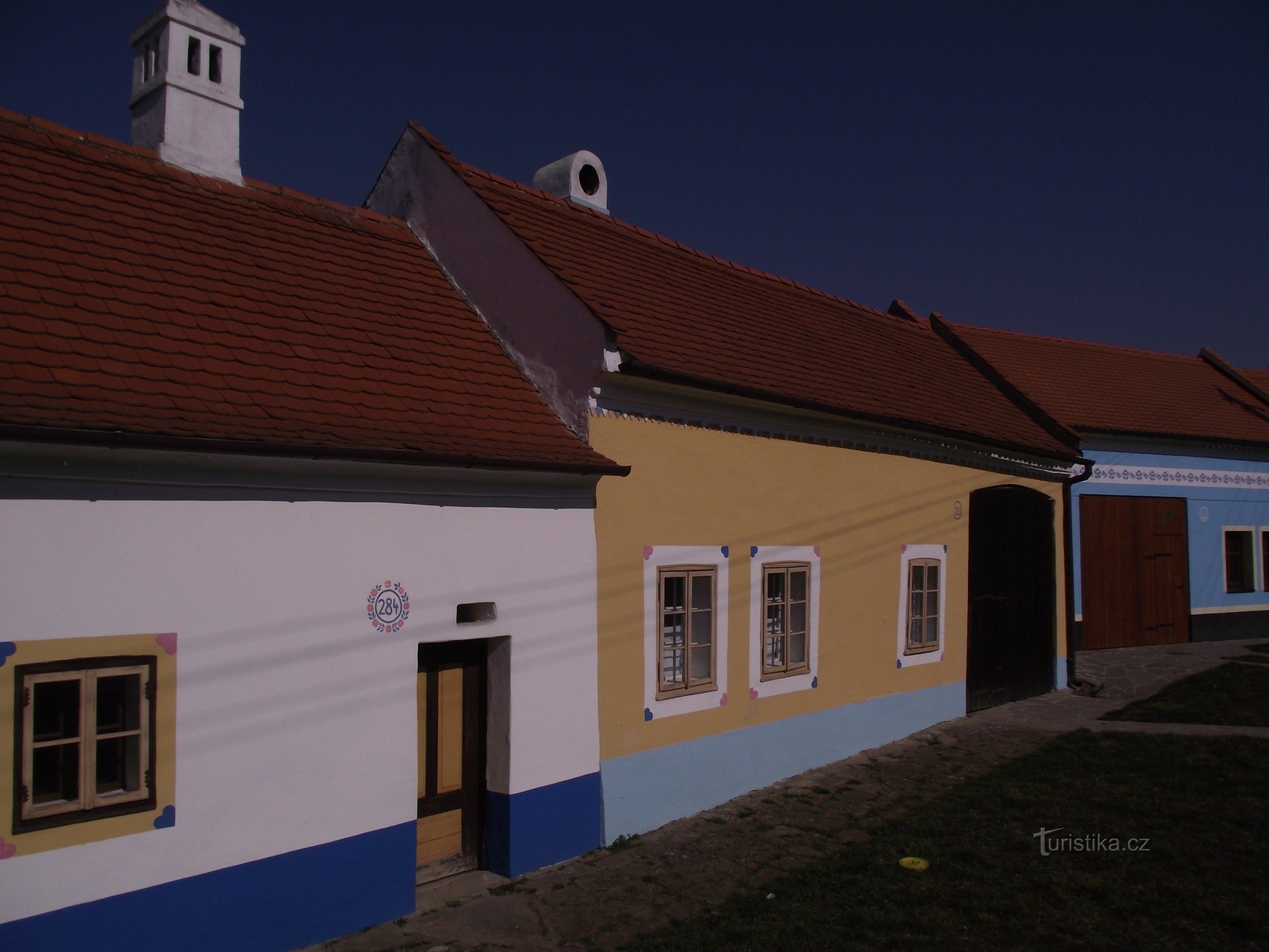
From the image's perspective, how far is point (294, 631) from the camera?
5762 millimetres

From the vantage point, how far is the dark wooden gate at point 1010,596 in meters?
12.6

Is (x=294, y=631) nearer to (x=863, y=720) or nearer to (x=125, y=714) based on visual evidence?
(x=125, y=714)

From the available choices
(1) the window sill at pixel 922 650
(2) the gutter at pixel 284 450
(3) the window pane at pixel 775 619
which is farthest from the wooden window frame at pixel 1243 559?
(2) the gutter at pixel 284 450

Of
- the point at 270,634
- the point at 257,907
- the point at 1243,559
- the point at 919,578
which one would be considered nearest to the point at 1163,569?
the point at 1243,559

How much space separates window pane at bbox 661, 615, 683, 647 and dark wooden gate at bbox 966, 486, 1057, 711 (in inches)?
223

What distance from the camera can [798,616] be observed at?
388 inches

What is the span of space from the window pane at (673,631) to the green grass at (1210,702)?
6.61 meters

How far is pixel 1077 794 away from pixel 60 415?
8.45 metres

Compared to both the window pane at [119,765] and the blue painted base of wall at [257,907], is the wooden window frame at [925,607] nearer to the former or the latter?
the blue painted base of wall at [257,907]

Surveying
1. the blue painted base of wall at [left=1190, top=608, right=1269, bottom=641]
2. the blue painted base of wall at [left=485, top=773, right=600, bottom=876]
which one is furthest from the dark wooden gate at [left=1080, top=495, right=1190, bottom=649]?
the blue painted base of wall at [left=485, top=773, right=600, bottom=876]

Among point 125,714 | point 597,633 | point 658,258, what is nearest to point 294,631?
point 125,714

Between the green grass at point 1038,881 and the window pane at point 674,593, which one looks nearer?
the green grass at point 1038,881

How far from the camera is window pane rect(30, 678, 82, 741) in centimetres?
491

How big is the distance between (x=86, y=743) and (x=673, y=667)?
189 inches
